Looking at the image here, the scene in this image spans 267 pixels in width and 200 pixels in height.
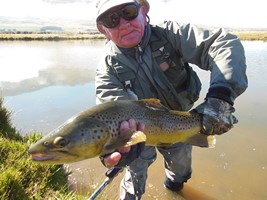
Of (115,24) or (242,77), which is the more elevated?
(115,24)

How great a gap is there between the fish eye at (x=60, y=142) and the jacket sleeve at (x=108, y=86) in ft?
4.26

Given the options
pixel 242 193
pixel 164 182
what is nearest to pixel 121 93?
pixel 164 182

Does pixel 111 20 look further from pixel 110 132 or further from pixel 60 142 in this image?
pixel 60 142

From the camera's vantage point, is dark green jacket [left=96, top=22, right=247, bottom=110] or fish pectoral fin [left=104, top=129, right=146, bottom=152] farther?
dark green jacket [left=96, top=22, right=247, bottom=110]

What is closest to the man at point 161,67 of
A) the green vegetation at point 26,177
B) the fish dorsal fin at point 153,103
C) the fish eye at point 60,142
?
the fish dorsal fin at point 153,103

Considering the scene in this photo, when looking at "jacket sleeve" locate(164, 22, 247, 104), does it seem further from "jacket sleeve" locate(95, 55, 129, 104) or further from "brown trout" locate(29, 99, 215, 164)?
"jacket sleeve" locate(95, 55, 129, 104)

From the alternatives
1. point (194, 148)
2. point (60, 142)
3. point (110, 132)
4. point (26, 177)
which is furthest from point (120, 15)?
point (194, 148)

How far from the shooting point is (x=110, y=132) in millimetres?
2793

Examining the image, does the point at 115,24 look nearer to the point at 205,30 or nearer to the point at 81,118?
the point at 205,30

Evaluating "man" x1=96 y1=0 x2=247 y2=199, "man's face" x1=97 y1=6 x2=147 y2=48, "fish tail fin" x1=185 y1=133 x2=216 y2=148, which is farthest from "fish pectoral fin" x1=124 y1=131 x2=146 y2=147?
"man's face" x1=97 y1=6 x2=147 y2=48

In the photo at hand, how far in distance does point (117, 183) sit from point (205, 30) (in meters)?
3.01

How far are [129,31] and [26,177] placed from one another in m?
2.27

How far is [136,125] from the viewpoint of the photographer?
3.05 m

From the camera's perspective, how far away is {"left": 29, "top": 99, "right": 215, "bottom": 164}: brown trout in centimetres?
250
